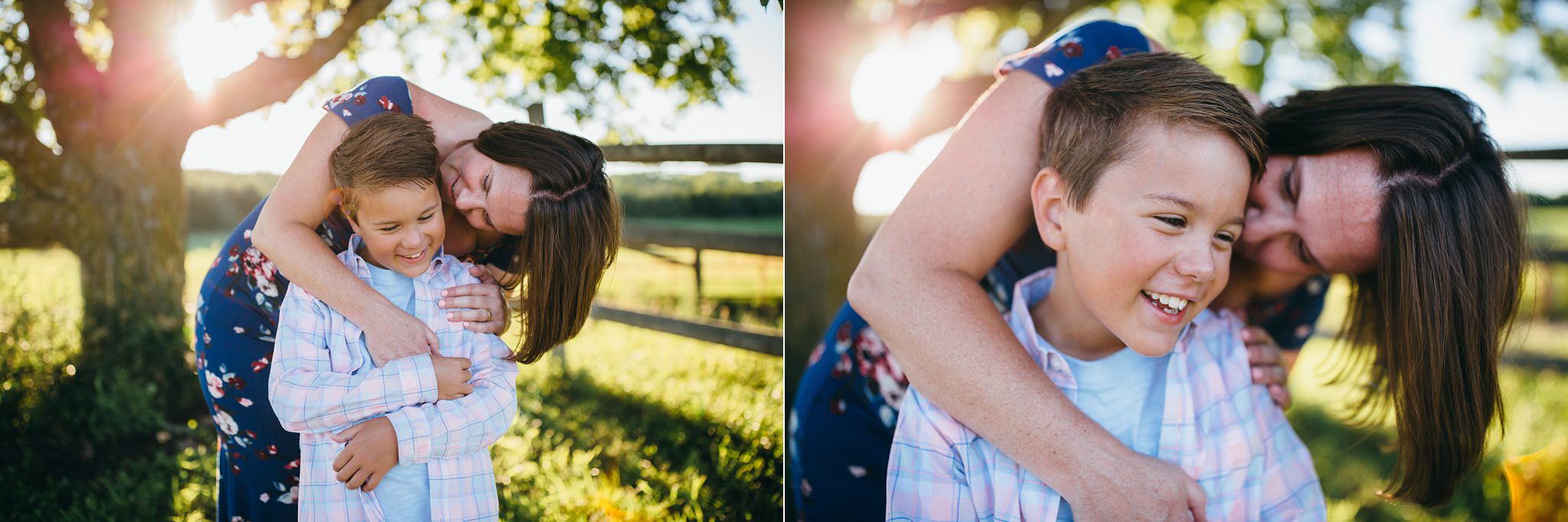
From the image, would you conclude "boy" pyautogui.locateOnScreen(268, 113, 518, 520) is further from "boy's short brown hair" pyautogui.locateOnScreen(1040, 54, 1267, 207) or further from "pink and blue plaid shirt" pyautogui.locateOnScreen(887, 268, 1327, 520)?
"boy's short brown hair" pyautogui.locateOnScreen(1040, 54, 1267, 207)

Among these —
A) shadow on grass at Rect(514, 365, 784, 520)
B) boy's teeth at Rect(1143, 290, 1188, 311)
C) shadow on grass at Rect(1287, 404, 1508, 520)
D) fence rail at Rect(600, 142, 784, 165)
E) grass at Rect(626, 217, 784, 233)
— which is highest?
fence rail at Rect(600, 142, 784, 165)

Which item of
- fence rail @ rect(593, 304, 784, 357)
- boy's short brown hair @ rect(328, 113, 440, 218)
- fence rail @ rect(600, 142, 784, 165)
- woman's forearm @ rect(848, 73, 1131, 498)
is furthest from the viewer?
fence rail @ rect(593, 304, 784, 357)

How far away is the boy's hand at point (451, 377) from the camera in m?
1.40

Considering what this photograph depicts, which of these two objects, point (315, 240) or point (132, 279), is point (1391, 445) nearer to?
point (315, 240)

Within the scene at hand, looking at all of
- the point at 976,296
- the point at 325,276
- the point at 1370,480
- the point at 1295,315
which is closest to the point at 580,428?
the point at 325,276

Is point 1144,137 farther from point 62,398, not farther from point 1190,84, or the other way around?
point 62,398

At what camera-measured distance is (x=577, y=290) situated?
1.61 m

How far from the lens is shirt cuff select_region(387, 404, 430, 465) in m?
1.38

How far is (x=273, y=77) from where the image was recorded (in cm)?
168

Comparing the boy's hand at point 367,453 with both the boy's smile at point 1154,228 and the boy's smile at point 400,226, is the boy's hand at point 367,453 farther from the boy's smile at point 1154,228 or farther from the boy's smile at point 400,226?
the boy's smile at point 1154,228

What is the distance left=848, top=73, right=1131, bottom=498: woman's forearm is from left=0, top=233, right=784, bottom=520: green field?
70 centimetres

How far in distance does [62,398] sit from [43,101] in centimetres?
64

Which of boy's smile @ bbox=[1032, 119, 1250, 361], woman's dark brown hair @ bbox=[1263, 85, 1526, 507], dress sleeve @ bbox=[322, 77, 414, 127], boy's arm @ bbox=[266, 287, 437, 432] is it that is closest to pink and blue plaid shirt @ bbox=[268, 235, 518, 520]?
boy's arm @ bbox=[266, 287, 437, 432]

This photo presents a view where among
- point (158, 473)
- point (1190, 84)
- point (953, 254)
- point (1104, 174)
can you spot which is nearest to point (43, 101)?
point (158, 473)
